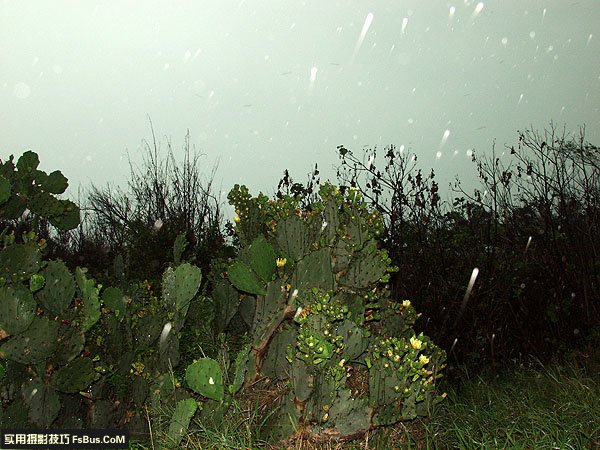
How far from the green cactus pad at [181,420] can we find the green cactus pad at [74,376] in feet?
1.46

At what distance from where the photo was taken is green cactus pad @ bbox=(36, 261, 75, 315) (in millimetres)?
2945

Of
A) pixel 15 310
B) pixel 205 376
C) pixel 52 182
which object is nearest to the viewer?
pixel 15 310

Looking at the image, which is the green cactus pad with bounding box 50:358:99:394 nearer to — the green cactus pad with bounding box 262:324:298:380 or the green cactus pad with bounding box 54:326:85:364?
the green cactus pad with bounding box 54:326:85:364

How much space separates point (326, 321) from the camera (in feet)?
8.91

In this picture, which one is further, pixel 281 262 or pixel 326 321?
pixel 281 262

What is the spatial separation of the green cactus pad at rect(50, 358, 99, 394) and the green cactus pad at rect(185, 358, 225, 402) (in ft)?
1.57

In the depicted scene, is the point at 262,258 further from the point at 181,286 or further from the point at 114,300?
the point at 114,300

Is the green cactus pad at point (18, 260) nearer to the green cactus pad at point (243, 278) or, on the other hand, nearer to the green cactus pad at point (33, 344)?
the green cactus pad at point (33, 344)

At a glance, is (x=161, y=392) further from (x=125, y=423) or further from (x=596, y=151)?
(x=596, y=151)

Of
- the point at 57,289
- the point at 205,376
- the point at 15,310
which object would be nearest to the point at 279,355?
the point at 205,376

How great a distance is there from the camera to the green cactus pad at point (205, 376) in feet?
9.36

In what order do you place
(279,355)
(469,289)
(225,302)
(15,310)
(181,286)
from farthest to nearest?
(469,289) < (225,302) < (181,286) < (279,355) < (15,310)

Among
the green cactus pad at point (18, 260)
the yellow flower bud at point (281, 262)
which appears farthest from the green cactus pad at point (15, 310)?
the yellow flower bud at point (281, 262)

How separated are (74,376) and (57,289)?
42 centimetres
